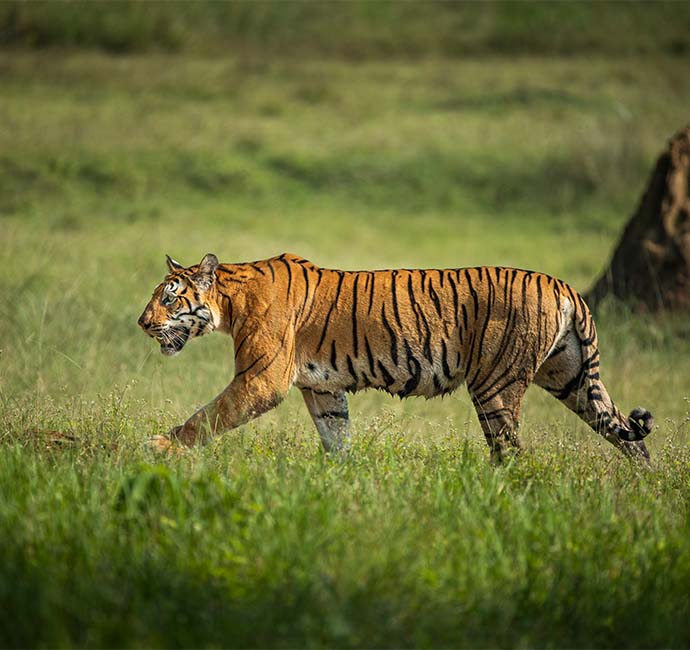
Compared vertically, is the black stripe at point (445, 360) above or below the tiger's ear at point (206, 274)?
Result: below

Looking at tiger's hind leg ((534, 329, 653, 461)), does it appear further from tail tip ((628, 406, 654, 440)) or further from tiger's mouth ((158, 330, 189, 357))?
tiger's mouth ((158, 330, 189, 357))

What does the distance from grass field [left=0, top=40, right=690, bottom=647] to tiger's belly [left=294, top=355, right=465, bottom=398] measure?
27 cm

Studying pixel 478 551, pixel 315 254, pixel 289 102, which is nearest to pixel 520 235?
pixel 315 254

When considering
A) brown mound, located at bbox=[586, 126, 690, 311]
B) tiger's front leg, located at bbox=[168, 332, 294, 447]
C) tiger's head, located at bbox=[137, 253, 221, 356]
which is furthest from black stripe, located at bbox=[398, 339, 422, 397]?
brown mound, located at bbox=[586, 126, 690, 311]

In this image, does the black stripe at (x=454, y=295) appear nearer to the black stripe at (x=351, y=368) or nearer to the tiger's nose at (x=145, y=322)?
the black stripe at (x=351, y=368)

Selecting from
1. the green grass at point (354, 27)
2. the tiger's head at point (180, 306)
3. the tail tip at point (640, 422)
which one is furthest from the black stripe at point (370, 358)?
the green grass at point (354, 27)

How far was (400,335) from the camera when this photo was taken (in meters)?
5.55

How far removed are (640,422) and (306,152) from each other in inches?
523

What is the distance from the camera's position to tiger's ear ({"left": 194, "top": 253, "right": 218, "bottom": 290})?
553 centimetres

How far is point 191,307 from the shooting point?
18.3 ft

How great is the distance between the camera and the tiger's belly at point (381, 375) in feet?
18.2

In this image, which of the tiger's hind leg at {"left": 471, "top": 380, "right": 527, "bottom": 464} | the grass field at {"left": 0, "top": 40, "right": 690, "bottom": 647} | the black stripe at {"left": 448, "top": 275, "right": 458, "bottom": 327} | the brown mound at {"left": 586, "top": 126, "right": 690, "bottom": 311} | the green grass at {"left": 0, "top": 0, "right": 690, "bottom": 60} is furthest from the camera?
the green grass at {"left": 0, "top": 0, "right": 690, "bottom": 60}

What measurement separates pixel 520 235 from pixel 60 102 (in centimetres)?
928

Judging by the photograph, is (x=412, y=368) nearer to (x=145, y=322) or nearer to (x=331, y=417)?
(x=331, y=417)
